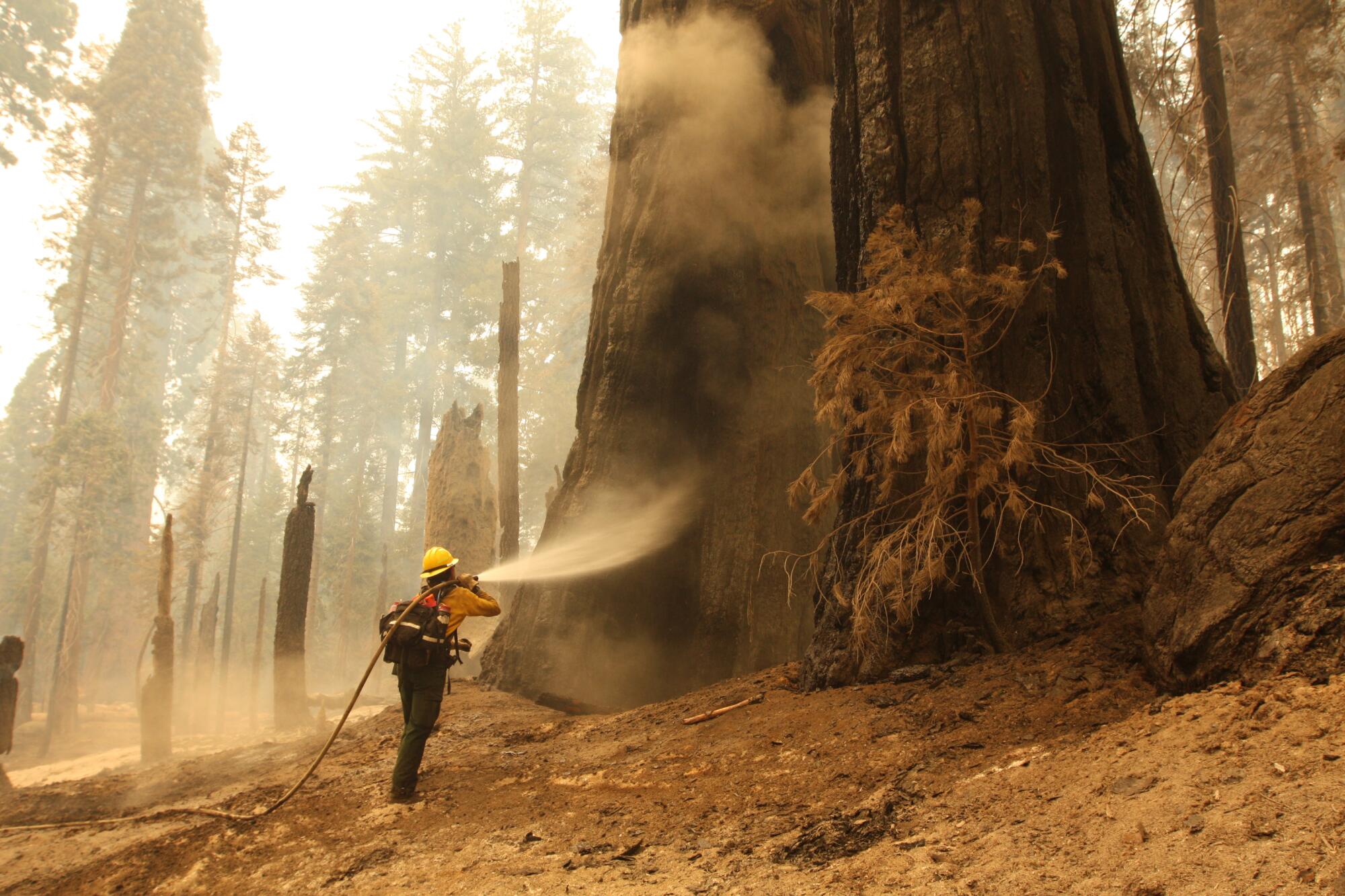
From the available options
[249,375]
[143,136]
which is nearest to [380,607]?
[249,375]

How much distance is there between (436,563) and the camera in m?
7.06

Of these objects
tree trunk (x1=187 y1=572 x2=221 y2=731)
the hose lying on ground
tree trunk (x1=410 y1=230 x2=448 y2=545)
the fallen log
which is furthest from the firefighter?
tree trunk (x1=410 y1=230 x2=448 y2=545)

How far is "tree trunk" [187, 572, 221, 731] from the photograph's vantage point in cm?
2541

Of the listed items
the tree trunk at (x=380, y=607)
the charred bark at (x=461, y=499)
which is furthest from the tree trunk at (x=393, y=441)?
the charred bark at (x=461, y=499)

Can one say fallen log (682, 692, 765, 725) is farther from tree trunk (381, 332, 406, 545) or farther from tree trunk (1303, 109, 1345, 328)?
tree trunk (381, 332, 406, 545)

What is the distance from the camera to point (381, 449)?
5091 centimetres

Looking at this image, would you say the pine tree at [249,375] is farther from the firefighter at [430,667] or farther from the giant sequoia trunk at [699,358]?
the firefighter at [430,667]

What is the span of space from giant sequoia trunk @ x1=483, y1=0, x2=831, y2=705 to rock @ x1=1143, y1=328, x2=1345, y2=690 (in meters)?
4.94

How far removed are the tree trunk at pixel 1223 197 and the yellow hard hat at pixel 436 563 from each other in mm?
7858

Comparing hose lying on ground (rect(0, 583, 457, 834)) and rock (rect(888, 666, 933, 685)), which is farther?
hose lying on ground (rect(0, 583, 457, 834))

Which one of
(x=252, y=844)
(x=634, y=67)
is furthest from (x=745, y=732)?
(x=634, y=67)

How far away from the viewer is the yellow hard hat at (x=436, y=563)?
22.9 ft

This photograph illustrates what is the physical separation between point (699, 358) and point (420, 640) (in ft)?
14.6

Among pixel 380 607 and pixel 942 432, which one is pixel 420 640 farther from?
pixel 380 607
